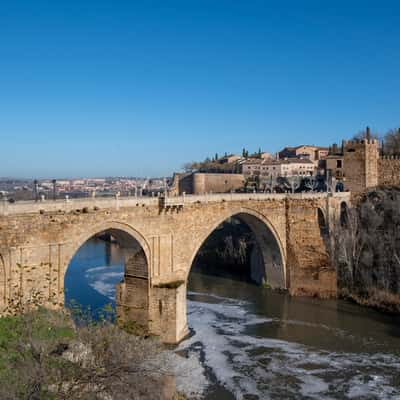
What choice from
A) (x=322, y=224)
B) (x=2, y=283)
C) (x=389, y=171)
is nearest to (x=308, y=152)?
(x=389, y=171)

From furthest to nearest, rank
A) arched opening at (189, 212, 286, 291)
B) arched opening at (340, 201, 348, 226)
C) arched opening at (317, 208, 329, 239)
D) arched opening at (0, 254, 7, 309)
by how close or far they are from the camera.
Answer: arched opening at (340, 201, 348, 226) < arched opening at (317, 208, 329, 239) < arched opening at (189, 212, 286, 291) < arched opening at (0, 254, 7, 309)

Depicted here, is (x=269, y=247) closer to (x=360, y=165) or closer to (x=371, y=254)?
(x=371, y=254)

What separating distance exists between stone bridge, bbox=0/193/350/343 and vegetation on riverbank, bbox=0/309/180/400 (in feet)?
2.90

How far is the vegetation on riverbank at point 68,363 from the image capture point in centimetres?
679

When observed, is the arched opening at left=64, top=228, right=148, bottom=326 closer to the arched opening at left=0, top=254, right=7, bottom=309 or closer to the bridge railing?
the bridge railing

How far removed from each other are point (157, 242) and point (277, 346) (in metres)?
5.82

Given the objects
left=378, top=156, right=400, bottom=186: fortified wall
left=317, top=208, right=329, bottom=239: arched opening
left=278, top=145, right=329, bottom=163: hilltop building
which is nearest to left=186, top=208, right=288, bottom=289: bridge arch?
left=317, top=208, right=329, bottom=239: arched opening

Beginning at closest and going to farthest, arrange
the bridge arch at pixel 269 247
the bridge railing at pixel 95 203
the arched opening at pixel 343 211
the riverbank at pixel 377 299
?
the bridge railing at pixel 95 203, the riverbank at pixel 377 299, the bridge arch at pixel 269 247, the arched opening at pixel 343 211

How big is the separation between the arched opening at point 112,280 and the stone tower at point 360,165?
50.0 ft

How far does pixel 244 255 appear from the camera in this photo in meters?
32.0

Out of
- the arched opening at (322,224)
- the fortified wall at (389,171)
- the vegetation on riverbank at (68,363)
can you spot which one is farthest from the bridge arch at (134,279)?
the fortified wall at (389,171)

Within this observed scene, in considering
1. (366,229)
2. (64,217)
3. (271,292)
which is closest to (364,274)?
(366,229)

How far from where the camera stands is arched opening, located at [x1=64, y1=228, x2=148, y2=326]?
17531mm

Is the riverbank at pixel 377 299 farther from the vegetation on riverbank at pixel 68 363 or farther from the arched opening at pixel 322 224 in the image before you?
the vegetation on riverbank at pixel 68 363
